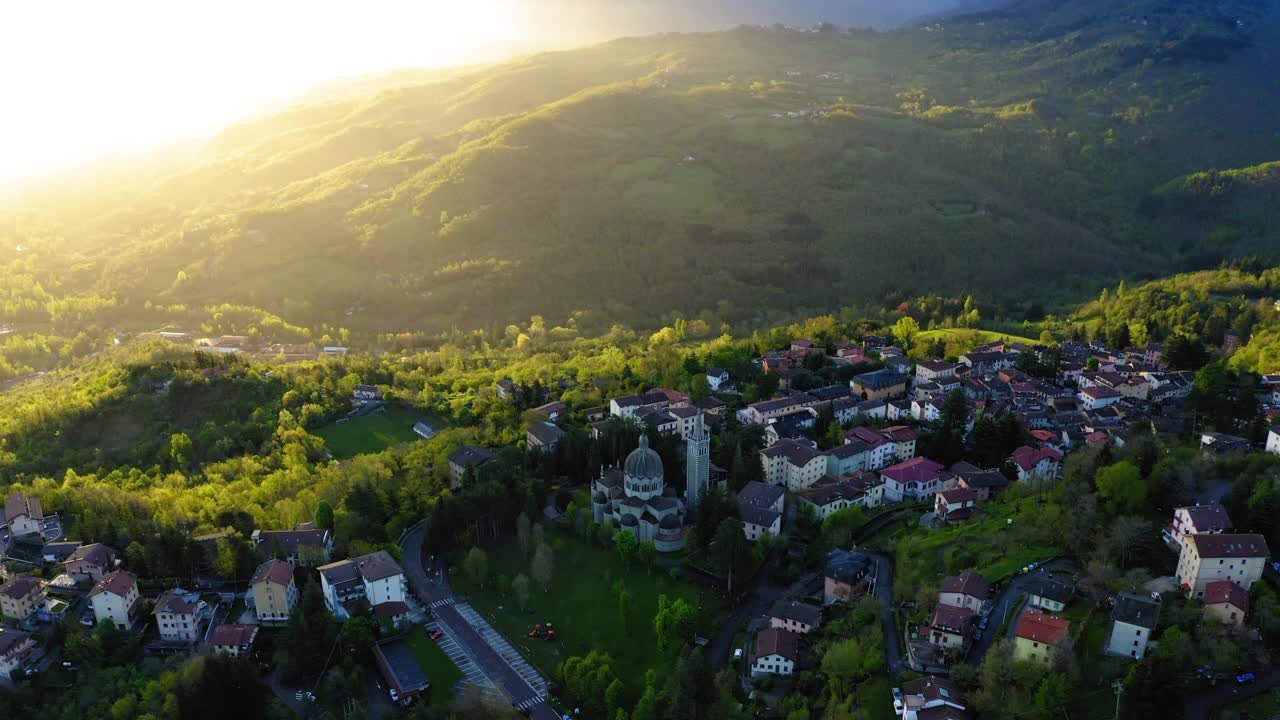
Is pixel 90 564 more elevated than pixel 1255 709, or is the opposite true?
pixel 90 564

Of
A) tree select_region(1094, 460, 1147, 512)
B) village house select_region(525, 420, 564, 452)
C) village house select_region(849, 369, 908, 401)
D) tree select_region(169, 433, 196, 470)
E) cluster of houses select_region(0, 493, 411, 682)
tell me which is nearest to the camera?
tree select_region(1094, 460, 1147, 512)

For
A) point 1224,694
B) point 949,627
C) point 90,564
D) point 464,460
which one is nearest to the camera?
point 1224,694

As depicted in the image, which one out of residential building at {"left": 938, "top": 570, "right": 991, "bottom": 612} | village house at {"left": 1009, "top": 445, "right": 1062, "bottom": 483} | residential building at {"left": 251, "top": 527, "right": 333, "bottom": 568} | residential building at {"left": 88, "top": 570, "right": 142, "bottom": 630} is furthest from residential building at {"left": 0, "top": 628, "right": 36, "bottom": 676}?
village house at {"left": 1009, "top": 445, "right": 1062, "bottom": 483}

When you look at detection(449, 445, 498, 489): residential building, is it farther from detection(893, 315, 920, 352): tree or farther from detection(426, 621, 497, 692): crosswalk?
detection(893, 315, 920, 352): tree

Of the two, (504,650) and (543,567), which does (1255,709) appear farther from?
(543,567)

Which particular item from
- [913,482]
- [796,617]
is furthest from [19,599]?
[913,482]

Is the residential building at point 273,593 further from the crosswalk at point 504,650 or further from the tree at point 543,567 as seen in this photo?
the tree at point 543,567
